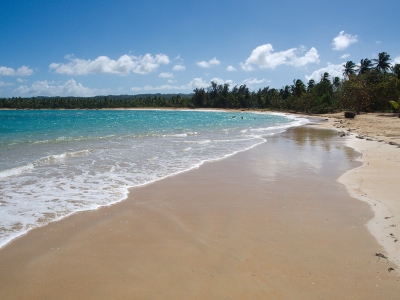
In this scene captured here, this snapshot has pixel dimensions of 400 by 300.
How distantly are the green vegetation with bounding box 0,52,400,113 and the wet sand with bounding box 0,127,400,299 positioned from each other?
40767 mm

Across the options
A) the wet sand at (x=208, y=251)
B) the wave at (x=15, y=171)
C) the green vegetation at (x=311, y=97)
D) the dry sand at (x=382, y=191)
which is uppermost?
the green vegetation at (x=311, y=97)

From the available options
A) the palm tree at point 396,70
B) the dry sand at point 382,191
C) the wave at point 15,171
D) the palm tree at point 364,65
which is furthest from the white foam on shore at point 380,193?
the palm tree at point 364,65

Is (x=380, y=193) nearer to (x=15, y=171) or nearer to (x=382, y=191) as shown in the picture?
(x=382, y=191)

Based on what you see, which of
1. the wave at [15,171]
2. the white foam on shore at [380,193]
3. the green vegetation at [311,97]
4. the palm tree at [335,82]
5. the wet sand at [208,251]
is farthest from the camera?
the palm tree at [335,82]

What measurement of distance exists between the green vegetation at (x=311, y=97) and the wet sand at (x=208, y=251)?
40767 mm

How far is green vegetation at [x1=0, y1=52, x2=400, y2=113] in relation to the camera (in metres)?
50.6

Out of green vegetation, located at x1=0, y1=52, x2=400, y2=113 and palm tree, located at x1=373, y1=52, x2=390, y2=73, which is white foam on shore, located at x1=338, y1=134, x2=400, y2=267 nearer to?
green vegetation, located at x1=0, y1=52, x2=400, y2=113

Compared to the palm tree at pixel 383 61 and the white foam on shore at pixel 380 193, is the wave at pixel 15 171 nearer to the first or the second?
the white foam on shore at pixel 380 193

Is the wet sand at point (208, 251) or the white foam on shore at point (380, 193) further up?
the white foam on shore at point (380, 193)

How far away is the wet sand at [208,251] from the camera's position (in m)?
3.78

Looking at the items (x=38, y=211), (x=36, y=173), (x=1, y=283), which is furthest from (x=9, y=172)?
(x=1, y=283)

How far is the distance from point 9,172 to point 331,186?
419 inches

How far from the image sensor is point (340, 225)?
18.5 feet

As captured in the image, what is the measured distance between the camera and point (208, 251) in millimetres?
4734
